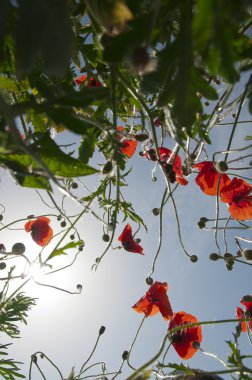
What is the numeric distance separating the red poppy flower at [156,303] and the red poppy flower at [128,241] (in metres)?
0.31

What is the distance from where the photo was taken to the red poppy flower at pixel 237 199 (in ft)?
8.38

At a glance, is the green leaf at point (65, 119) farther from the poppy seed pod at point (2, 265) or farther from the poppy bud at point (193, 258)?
the poppy seed pod at point (2, 265)

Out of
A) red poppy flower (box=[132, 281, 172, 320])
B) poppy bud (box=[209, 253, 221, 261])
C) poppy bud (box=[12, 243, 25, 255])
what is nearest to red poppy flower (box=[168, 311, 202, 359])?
red poppy flower (box=[132, 281, 172, 320])

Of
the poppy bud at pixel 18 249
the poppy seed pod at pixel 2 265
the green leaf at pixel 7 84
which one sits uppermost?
the green leaf at pixel 7 84

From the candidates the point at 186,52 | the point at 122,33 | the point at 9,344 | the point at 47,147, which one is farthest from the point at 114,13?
the point at 9,344

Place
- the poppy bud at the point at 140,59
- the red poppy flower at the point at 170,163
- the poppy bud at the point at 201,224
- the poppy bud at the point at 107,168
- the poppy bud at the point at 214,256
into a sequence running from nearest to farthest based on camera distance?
the poppy bud at the point at 140,59, the poppy bud at the point at 107,168, the red poppy flower at the point at 170,163, the poppy bud at the point at 214,256, the poppy bud at the point at 201,224

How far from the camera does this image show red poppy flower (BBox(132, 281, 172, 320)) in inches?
116

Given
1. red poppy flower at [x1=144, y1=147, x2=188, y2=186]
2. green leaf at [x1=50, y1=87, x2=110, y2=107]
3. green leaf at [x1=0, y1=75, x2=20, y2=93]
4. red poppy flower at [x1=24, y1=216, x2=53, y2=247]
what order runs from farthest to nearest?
red poppy flower at [x1=24, y1=216, x2=53, y2=247]
red poppy flower at [x1=144, y1=147, x2=188, y2=186]
green leaf at [x1=0, y1=75, x2=20, y2=93]
green leaf at [x1=50, y1=87, x2=110, y2=107]

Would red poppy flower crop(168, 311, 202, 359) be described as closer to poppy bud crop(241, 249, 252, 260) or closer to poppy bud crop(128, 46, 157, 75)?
poppy bud crop(241, 249, 252, 260)

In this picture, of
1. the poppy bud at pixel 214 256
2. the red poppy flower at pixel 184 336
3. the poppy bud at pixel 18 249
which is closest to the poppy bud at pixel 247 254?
the poppy bud at pixel 214 256

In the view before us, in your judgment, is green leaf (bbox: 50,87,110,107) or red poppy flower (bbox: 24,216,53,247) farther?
red poppy flower (bbox: 24,216,53,247)

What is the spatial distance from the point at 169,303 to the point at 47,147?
218 cm

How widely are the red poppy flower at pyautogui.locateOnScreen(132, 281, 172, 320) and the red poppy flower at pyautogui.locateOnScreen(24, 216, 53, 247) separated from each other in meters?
0.93

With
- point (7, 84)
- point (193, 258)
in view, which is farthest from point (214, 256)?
point (7, 84)
